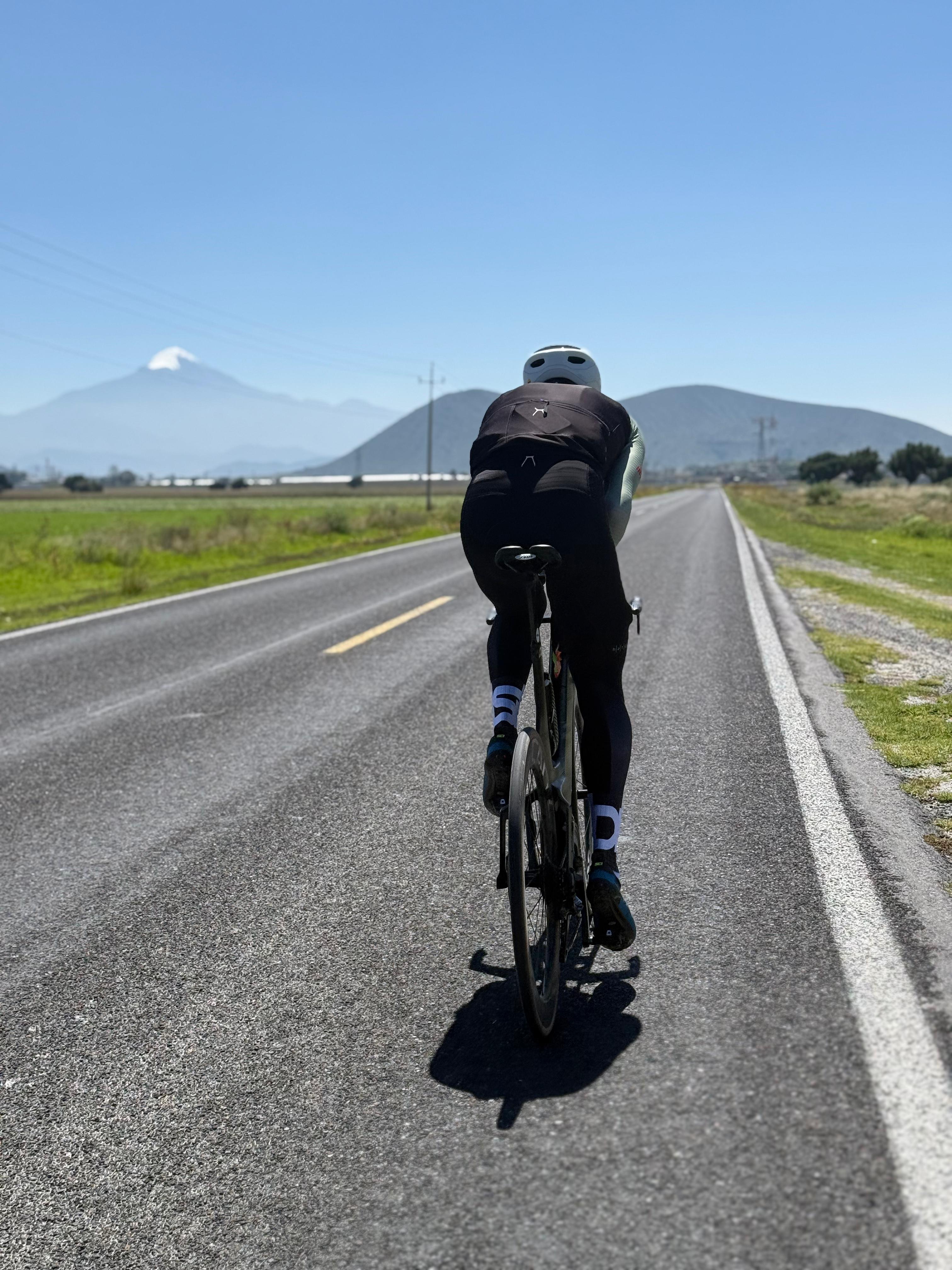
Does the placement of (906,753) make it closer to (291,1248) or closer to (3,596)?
(291,1248)

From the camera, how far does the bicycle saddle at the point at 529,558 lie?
2988 mm

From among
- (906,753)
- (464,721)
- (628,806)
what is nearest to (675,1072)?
(628,806)

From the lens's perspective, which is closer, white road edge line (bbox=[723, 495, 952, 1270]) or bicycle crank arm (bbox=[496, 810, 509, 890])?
white road edge line (bbox=[723, 495, 952, 1270])

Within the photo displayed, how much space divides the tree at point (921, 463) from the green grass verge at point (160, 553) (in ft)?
398

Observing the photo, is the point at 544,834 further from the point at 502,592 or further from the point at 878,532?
the point at 878,532

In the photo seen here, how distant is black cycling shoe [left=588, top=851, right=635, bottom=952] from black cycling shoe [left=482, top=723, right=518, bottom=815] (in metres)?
0.35

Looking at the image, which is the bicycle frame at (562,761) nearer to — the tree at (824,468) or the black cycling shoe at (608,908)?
the black cycling shoe at (608,908)

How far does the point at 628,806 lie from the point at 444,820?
2.78ft

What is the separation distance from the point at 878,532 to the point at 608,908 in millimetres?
34180

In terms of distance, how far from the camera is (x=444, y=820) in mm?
4785

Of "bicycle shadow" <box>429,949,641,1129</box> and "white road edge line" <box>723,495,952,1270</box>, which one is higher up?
"white road edge line" <box>723,495,952,1270</box>

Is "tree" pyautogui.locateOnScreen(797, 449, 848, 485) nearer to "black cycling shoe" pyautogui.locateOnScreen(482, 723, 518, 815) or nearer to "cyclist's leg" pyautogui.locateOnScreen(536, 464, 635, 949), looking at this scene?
"cyclist's leg" pyautogui.locateOnScreen(536, 464, 635, 949)

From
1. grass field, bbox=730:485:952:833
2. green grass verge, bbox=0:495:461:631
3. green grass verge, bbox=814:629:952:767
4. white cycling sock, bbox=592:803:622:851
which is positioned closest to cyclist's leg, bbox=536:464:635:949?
white cycling sock, bbox=592:803:622:851

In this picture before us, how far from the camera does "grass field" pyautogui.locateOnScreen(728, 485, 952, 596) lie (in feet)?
65.3
